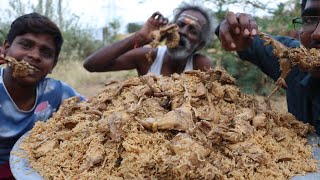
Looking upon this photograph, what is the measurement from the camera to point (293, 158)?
1.28 metres

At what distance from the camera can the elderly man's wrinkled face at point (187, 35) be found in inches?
122

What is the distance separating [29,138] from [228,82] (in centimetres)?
93

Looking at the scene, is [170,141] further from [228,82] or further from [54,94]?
[54,94]

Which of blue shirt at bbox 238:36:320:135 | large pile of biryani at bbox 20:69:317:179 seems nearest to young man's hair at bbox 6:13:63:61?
large pile of biryani at bbox 20:69:317:179

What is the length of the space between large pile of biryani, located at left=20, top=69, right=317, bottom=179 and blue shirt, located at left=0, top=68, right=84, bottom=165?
62cm

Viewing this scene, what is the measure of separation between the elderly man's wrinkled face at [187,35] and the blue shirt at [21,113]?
1.14 meters

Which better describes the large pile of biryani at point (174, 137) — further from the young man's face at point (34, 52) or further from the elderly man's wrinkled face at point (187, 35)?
the elderly man's wrinkled face at point (187, 35)

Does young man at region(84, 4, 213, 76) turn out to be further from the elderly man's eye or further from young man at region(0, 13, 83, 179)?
the elderly man's eye

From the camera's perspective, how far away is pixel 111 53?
314cm

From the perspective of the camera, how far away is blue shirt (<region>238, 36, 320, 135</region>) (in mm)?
1928

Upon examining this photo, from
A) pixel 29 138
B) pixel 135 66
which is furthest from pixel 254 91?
pixel 29 138

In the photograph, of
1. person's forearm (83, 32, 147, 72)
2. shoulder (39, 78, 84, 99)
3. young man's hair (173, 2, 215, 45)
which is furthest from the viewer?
young man's hair (173, 2, 215, 45)

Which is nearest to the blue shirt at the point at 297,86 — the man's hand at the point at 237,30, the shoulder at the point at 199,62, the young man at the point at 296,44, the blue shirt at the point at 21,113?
the young man at the point at 296,44

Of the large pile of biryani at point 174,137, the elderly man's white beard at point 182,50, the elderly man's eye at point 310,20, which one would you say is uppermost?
the elderly man's eye at point 310,20
